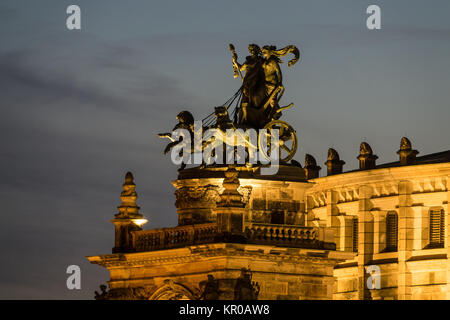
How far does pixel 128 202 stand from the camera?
8750 centimetres

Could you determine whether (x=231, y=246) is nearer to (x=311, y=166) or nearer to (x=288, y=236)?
(x=288, y=236)

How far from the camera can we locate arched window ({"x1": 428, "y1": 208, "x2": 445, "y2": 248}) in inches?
4592

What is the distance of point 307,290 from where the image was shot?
3255 inches

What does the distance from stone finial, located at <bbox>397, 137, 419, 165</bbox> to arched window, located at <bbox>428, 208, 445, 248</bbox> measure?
315 centimetres

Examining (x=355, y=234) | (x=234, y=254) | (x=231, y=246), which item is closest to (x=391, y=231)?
(x=355, y=234)

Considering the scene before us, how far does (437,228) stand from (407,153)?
473cm

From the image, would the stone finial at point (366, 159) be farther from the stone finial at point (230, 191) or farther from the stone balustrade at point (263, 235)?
the stone finial at point (230, 191)

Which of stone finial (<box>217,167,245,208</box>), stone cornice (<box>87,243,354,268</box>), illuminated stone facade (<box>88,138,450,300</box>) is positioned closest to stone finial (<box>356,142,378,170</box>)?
illuminated stone facade (<box>88,138,450,300</box>)

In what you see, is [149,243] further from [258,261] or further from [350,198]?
[350,198]

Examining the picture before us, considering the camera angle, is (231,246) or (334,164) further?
(334,164)

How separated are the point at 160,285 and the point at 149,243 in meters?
2.01

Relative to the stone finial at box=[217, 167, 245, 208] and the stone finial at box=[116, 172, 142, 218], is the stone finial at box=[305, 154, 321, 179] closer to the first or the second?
the stone finial at box=[116, 172, 142, 218]

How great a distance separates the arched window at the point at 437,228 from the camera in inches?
4592

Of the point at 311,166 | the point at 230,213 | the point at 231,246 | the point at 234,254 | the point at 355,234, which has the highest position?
the point at 311,166
